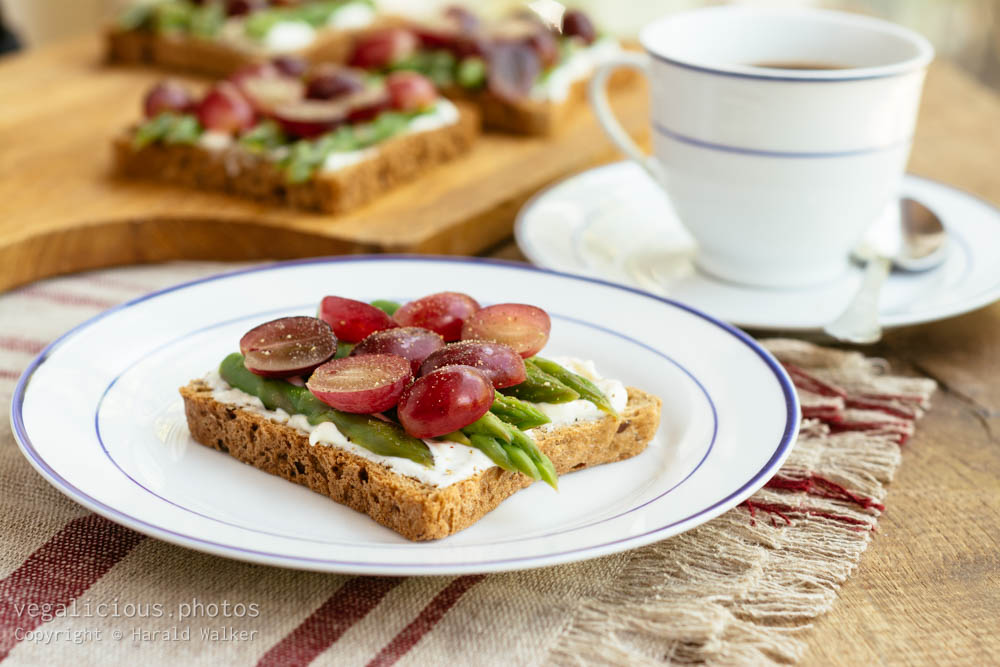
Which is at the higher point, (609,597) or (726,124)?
(726,124)

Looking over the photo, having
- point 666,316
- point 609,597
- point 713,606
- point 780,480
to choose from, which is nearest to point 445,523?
point 609,597

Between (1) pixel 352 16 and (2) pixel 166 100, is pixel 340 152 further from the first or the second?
(1) pixel 352 16

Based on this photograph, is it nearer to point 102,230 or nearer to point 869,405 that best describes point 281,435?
point 869,405

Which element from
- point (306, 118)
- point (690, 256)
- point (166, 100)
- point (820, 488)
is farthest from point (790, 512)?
point (166, 100)

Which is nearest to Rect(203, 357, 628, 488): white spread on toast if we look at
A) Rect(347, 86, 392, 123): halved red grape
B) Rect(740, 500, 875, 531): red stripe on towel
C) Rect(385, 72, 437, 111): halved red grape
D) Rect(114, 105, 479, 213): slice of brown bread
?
Rect(740, 500, 875, 531): red stripe on towel

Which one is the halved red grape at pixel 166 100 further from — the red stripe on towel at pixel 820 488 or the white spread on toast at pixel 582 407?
the red stripe on towel at pixel 820 488

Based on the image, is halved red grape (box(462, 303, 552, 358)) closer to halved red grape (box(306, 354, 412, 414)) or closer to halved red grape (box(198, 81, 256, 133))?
halved red grape (box(306, 354, 412, 414))
